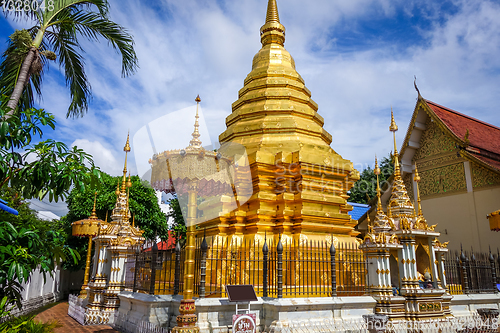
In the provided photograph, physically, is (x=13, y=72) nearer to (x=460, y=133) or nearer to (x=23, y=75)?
(x=23, y=75)

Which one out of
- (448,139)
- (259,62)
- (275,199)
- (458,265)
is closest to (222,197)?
(275,199)

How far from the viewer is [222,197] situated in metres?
11.8

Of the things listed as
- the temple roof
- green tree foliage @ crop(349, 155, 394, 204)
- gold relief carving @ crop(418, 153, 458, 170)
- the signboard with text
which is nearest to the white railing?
the signboard with text

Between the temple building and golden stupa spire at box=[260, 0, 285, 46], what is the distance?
296 inches

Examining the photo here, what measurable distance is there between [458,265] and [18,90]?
11708mm

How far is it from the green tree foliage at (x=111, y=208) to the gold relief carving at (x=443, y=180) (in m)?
14.3

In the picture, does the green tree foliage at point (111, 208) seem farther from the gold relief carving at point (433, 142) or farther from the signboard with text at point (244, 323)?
the signboard with text at point (244, 323)

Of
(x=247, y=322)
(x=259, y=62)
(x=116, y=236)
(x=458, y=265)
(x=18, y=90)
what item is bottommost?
(x=247, y=322)

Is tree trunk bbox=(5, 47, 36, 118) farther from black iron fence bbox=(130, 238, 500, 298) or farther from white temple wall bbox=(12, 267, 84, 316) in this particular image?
white temple wall bbox=(12, 267, 84, 316)

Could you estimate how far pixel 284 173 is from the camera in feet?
37.9

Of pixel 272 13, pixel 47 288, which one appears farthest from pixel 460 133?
pixel 47 288

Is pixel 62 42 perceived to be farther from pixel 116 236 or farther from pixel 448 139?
pixel 448 139

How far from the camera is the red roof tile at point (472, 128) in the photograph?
1689 centimetres

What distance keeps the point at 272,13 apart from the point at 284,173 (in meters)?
7.83
